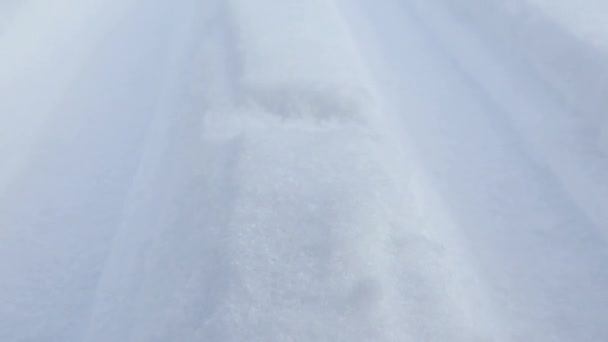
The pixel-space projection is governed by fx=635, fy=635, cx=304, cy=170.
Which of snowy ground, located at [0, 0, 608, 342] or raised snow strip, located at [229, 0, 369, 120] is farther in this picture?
raised snow strip, located at [229, 0, 369, 120]

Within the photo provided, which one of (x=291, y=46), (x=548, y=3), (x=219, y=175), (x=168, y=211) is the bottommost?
(x=168, y=211)

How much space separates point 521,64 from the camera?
6383 mm

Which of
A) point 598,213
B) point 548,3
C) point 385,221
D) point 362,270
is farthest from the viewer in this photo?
point 548,3

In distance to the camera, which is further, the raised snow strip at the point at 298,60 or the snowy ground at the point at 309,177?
the raised snow strip at the point at 298,60

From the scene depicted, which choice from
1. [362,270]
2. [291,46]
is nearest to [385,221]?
[362,270]

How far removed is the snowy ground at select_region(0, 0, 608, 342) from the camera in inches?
152

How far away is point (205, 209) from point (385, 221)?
1270 mm

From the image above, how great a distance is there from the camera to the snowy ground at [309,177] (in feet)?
12.6

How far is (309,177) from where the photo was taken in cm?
464

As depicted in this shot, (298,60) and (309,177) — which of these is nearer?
(309,177)

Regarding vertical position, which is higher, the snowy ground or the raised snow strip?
the raised snow strip

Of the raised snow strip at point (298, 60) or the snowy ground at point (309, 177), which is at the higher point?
the raised snow strip at point (298, 60)

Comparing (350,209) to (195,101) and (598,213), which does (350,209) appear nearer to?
(598,213)

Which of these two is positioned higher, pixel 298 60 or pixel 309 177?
pixel 298 60
